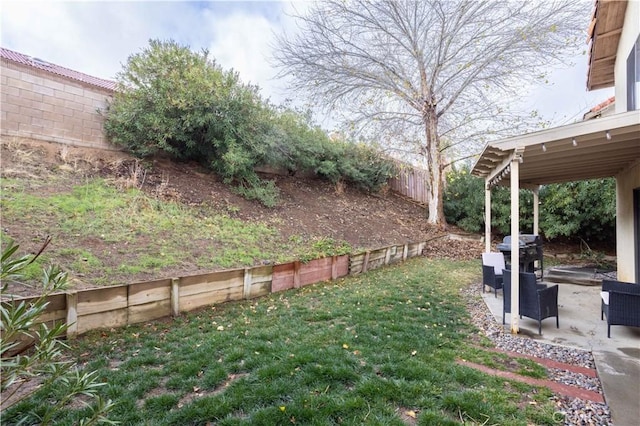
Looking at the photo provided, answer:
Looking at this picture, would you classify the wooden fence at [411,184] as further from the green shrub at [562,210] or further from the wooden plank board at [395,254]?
the wooden plank board at [395,254]

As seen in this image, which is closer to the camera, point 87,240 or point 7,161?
point 87,240

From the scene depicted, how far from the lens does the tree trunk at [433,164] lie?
38.2ft

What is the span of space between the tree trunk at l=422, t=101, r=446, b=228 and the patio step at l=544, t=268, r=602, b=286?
4564 millimetres

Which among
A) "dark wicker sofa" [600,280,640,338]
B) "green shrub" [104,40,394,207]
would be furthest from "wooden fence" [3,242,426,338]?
"dark wicker sofa" [600,280,640,338]

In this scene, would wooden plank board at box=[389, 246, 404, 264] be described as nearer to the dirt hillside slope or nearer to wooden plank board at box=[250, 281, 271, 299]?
the dirt hillside slope

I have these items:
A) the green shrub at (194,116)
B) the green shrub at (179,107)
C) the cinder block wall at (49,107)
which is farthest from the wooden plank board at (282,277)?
the cinder block wall at (49,107)

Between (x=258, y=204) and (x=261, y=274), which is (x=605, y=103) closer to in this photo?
(x=258, y=204)

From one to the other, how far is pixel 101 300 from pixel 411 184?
13041mm

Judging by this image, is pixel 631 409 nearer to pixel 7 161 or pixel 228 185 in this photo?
pixel 228 185

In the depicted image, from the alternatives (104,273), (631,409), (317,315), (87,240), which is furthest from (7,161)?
(631,409)

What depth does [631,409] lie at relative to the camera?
238cm

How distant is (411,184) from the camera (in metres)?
14.5

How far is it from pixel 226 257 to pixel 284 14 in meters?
8.49

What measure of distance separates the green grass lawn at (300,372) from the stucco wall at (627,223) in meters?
3.85
